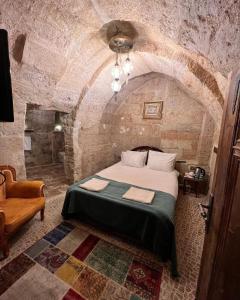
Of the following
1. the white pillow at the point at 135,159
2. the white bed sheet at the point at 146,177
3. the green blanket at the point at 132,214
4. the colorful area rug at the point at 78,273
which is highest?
the white pillow at the point at 135,159

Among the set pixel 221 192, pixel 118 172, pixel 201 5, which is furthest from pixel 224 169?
pixel 118 172

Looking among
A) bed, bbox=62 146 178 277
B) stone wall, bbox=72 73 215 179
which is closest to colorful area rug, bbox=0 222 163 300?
bed, bbox=62 146 178 277

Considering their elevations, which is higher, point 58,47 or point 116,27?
point 116,27

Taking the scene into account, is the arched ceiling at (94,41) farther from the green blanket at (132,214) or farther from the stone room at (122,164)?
the green blanket at (132,214)

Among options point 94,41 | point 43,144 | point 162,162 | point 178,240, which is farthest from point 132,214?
point 43,144

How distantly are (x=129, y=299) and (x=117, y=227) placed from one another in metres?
0.69

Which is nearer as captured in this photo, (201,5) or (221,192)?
(221,192)

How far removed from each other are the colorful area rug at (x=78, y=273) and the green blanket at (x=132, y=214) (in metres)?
0.21

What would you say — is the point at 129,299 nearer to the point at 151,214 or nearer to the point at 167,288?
the point at 167,288

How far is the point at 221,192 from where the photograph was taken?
2.58 ft

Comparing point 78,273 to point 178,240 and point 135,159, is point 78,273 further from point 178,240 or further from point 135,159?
point 135,159

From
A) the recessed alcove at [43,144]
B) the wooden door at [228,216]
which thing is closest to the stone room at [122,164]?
the wooden door at [228,216]

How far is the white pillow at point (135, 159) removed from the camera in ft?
11.6

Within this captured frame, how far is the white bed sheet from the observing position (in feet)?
7.93
